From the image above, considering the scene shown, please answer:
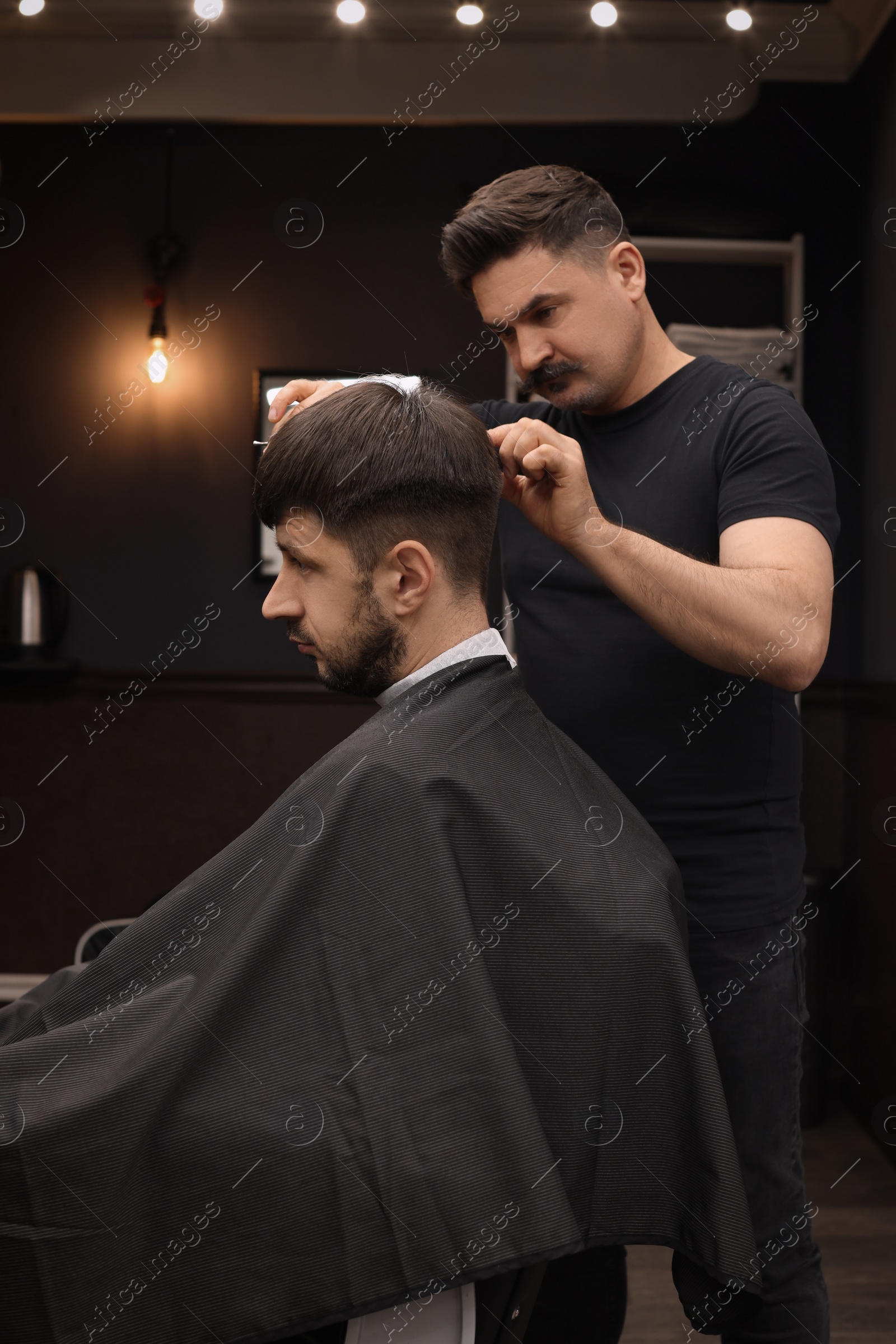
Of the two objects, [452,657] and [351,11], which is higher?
[351,11]

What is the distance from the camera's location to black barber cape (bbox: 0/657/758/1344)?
0.93m

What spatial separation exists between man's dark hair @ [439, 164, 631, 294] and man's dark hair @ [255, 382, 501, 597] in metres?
0.32

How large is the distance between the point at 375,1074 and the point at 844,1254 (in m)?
2.14

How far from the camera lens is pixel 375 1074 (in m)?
0.99

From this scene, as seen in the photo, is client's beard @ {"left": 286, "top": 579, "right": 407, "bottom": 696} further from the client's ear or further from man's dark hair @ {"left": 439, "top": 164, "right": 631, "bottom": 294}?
man's dark hair @ {"left": 439, "top": 164, "right": 631, "bottom": 294}

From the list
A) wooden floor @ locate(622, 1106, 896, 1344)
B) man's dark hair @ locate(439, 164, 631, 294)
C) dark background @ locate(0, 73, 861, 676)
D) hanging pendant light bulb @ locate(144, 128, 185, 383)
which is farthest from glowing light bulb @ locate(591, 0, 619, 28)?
wooden floor @ locate(622, 1106, 896, 1344)

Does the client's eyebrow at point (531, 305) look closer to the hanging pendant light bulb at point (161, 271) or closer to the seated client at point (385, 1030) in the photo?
the seated client at point (385, 1030)

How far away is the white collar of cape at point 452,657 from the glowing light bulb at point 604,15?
11.0 ft

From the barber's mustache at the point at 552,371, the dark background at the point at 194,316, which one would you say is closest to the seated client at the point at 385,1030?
the barber's mustache at the point at 552,371

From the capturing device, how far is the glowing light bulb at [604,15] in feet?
12.0

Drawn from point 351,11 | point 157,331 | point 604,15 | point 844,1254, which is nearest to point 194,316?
point 157,331

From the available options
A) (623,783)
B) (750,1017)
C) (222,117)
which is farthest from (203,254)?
(750,1017)

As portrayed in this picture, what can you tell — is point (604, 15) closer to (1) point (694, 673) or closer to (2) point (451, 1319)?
(1) point (694, 673)

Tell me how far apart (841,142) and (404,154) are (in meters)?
1.62
